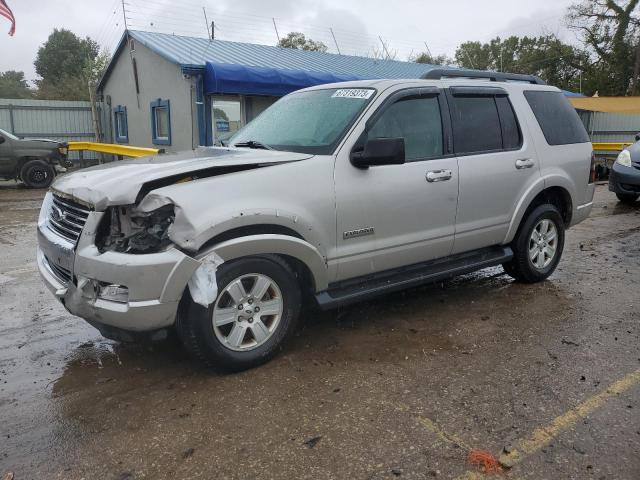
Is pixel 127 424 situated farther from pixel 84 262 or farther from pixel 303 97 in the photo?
pixel 303 97

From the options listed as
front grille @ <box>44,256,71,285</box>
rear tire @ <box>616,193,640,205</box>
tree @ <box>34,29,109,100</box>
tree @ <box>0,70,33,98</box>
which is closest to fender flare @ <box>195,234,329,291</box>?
front grille @ <box>44,256,71,285</box>

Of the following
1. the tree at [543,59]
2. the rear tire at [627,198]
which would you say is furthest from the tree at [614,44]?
the rear tire at [627,198]

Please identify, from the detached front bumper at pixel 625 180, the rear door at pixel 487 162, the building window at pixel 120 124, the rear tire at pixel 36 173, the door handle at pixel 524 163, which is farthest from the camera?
the building window at pixel 120 124

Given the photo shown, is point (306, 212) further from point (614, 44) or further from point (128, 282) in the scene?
point (614, 44)

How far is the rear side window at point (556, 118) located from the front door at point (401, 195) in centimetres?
137

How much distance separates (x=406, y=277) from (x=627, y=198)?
886cm

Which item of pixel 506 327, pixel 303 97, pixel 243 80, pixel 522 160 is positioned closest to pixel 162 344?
pixel 303 97

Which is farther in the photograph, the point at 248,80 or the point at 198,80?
the point at 198,80

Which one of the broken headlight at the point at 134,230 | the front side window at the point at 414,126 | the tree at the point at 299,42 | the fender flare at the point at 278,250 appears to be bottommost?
the fender flare at the point at 278,250

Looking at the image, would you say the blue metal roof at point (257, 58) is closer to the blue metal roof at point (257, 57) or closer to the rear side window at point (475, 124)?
the blue metal roof at point (257, 57)

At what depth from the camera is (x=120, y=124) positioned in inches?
805

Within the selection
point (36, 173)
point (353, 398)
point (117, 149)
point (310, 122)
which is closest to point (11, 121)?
point (36, 173)

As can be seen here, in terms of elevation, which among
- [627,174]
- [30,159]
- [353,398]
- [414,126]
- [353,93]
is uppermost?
[353,93]

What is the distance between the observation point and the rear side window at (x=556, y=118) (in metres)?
5.23
